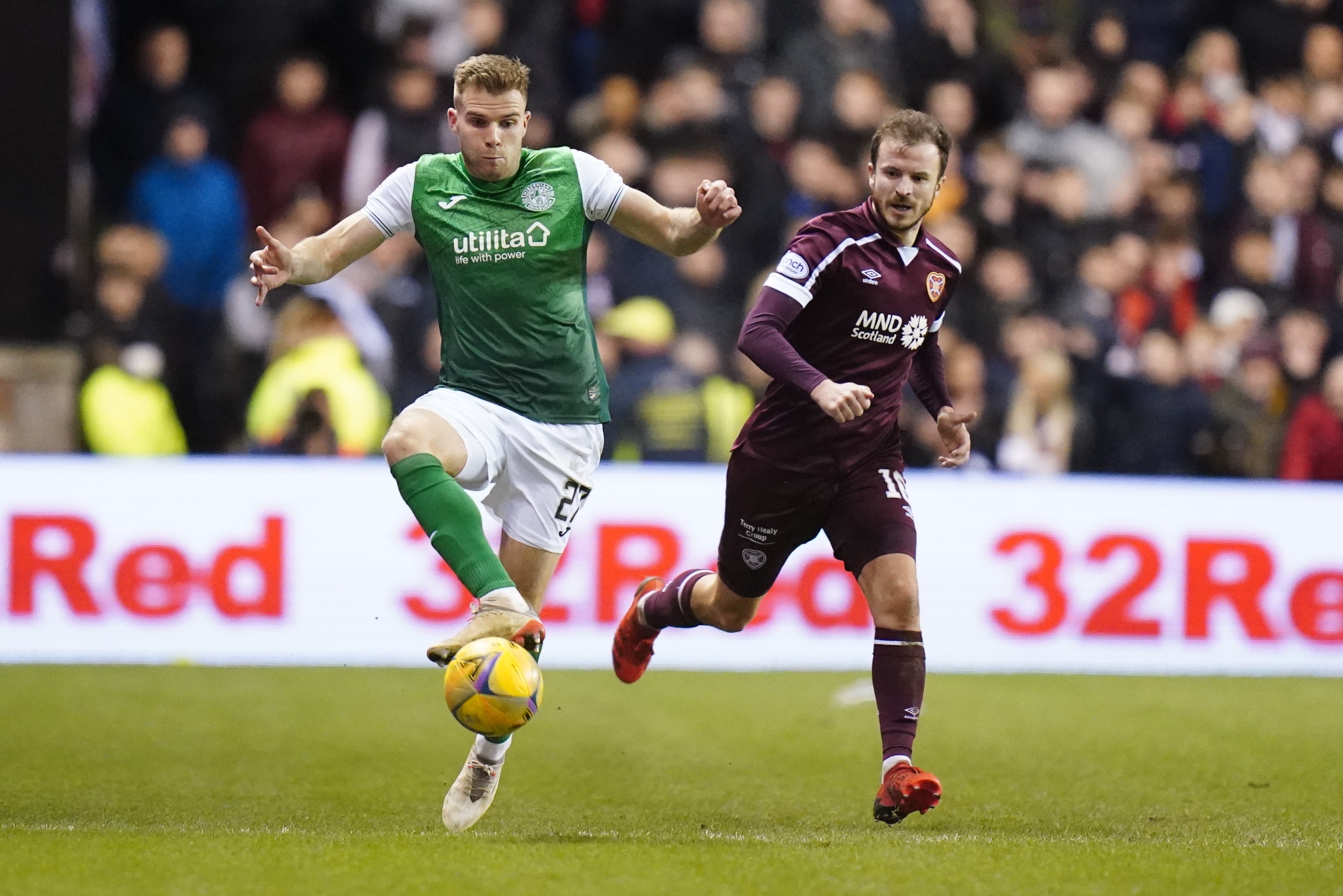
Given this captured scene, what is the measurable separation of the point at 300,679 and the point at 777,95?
5.36 m

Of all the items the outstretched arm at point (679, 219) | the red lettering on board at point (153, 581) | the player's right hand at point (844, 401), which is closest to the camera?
the player's right hand at point (844, 401)

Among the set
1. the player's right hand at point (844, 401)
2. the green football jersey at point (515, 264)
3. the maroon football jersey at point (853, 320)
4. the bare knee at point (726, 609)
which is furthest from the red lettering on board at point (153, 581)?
the player's right hand at point (844, 401)

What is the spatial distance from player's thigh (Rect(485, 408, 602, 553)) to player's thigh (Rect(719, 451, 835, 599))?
510 mm

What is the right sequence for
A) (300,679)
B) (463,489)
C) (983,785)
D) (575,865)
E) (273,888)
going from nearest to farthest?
1. (273,888)
2. (575,865)
3. (463,489)
4. (983,785)
5. (300,679)

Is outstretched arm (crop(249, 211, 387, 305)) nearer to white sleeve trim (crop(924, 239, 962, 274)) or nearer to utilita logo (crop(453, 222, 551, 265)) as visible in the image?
utilita logo (crop(453, 222, 551, 265))

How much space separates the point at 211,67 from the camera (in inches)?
500

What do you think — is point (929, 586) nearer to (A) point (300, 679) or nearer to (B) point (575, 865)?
(A) point (300, 679)

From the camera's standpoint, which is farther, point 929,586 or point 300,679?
point 929,586

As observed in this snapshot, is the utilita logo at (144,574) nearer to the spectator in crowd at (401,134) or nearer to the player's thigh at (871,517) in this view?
the spectator in crowd at (401,134)

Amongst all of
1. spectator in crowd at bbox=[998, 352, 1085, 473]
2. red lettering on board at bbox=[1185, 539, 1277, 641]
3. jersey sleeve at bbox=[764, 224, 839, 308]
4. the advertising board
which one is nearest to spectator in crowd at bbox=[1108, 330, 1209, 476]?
spectator in crowd at bbox=[998, 352, 1085, 473]

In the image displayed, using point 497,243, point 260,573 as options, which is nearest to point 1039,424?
point 260,573

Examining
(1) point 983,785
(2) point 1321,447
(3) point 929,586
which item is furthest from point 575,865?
(2) point 1321,447

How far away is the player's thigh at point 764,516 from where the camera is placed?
20.4ft

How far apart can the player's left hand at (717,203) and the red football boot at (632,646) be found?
208 centimetres
